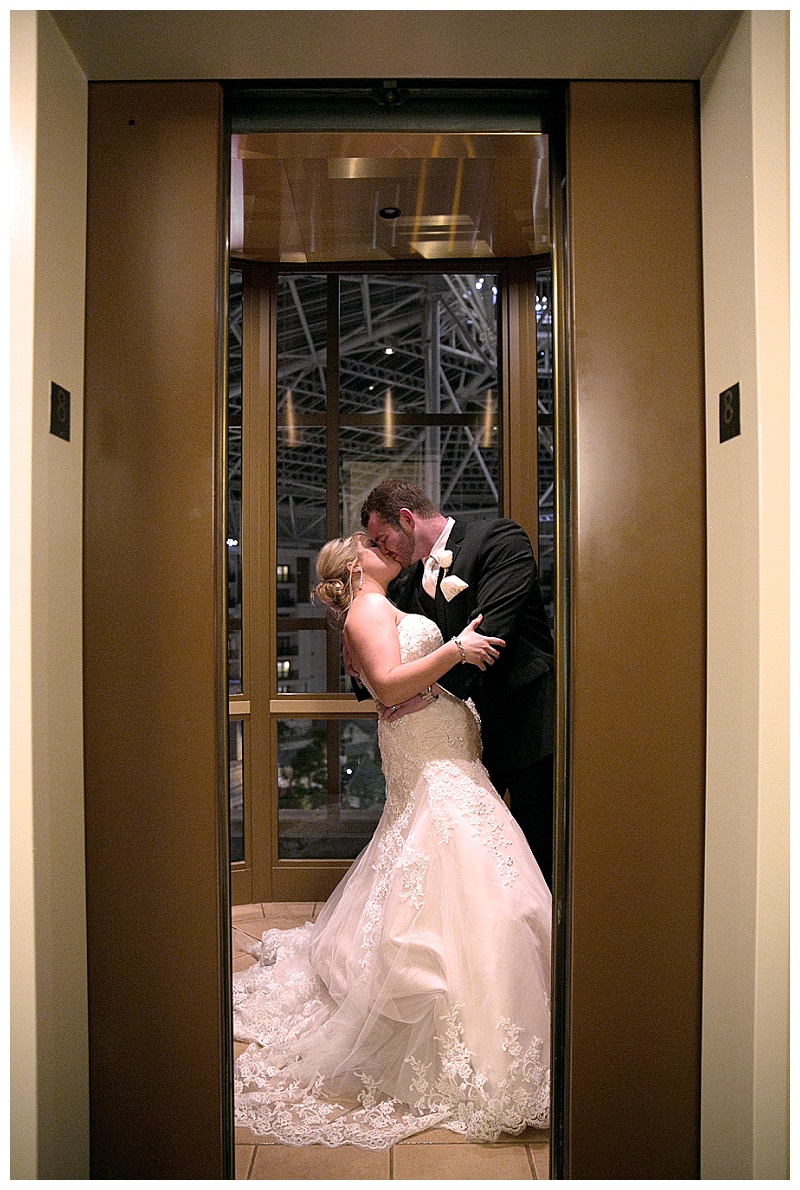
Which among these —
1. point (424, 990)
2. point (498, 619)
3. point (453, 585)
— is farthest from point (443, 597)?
point (424, 990)

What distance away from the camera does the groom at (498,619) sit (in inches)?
115

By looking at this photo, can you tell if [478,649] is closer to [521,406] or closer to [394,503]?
[394,503]

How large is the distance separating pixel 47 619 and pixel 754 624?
1.39 meters

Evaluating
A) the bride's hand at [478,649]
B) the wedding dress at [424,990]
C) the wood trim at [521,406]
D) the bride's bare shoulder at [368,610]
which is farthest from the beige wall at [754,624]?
the wood trim at [521,406]

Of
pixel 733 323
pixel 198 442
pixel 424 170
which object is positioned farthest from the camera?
pixel 424 170

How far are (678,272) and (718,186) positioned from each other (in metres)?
0.18

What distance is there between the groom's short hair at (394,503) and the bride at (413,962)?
129 millimetres

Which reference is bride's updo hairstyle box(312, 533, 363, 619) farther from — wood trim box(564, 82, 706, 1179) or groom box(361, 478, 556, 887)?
wood trim box(564, 82, 706, 1179)

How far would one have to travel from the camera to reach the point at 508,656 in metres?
2.98

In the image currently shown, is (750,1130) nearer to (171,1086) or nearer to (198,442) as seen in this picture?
(171,1086)

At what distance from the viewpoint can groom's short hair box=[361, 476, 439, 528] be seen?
10.1 feet

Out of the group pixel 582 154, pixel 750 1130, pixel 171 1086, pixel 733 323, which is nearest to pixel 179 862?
pixel 171 1086

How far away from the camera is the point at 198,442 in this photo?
1948 millimetres

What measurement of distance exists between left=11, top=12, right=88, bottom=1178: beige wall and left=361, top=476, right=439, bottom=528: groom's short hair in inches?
51.7
